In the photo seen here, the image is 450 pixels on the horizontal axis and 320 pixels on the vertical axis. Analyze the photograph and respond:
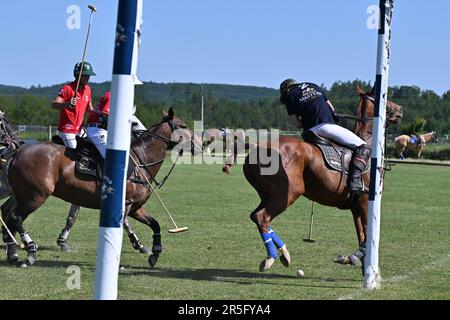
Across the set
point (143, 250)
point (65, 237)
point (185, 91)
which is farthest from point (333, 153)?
point (185, 91)

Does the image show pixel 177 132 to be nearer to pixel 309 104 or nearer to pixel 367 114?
pixel 309 104

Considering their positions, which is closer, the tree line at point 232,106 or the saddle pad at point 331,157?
the saddle pad at point 331,157

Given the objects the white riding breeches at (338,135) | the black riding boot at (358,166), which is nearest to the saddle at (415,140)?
the white riding breeches at (338,135)

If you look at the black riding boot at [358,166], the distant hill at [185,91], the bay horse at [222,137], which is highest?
the distant hill at [185,91]

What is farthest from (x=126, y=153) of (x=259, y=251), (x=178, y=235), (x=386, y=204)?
(x=386, y=204)

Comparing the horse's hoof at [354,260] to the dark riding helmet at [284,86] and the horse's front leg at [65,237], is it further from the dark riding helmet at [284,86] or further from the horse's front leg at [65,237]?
the horse's front leg at [65,237]

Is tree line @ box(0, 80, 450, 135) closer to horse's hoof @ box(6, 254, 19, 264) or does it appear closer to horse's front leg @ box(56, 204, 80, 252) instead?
horse's front leg @ box(56, 204, 80, 252)

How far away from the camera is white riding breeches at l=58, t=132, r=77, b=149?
40.1 feet

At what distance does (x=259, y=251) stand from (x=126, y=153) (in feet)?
24.9

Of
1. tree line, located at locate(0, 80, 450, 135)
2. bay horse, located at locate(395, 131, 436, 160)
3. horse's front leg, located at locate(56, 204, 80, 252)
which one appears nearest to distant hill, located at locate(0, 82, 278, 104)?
tree line, located at locate(0, 80, 450, 135)

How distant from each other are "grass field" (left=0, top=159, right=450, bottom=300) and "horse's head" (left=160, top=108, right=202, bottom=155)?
1.79 m

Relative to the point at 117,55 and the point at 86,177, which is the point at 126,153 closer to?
the point at 117,55

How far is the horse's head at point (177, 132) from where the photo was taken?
1234cm

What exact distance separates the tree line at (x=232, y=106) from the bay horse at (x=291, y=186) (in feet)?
132
